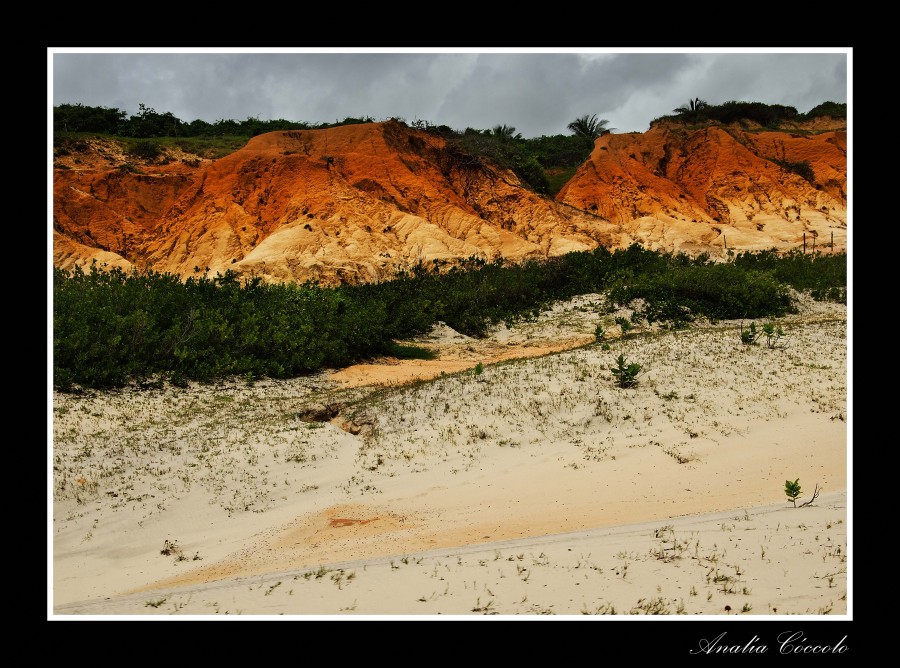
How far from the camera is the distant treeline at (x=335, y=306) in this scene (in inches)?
454

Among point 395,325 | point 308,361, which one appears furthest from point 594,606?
point 395,325

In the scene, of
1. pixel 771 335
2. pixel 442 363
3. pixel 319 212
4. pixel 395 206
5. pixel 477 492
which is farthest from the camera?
pixel 395 206

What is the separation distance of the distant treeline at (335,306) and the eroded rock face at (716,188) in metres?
5.12

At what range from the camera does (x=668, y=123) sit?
42.0 meters

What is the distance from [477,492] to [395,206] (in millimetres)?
24417

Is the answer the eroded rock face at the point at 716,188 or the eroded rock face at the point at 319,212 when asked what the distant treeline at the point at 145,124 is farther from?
the eroded rock face at the point at 716,188

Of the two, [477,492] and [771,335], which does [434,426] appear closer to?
[477,492]

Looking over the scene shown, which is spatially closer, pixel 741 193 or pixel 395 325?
pixel 395 325

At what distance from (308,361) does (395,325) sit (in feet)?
14.5

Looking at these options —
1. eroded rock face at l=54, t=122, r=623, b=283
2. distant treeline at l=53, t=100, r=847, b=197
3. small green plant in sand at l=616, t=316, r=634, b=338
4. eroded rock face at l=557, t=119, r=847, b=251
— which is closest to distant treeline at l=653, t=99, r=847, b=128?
distant treeline at l=53, t=100, r=847, b=197

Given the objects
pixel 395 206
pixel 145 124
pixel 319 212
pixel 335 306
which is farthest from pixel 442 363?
pixel 145 124

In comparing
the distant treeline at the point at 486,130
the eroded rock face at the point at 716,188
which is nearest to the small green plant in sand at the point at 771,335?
the eroded rock face at the point at 716,188

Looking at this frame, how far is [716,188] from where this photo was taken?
3538 centimetres
